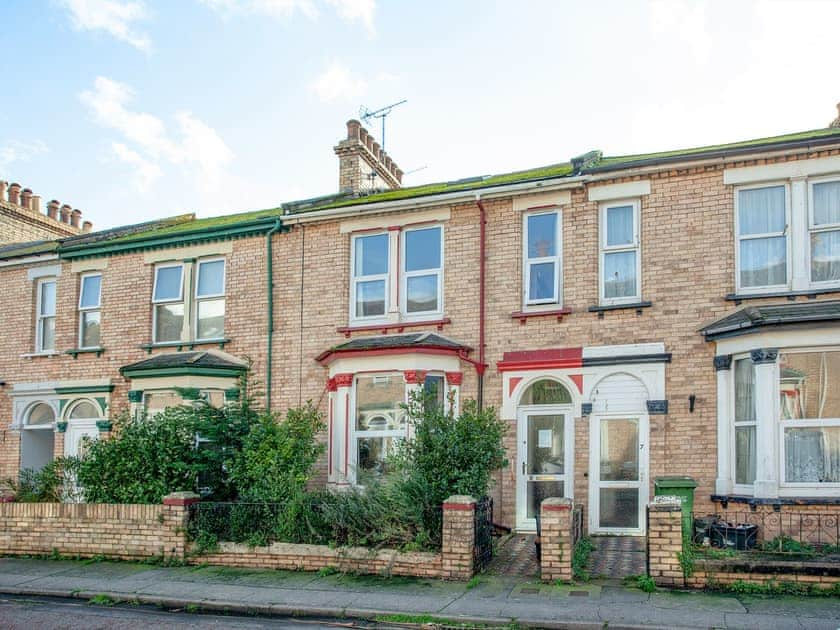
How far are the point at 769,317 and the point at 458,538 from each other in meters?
5.44

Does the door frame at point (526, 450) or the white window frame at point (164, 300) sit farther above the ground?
the white window frame at point (164, 300)

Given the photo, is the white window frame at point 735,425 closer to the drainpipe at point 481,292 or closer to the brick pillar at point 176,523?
the drainpipe at point 481,292

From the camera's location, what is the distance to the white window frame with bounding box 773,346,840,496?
1188 centimetres

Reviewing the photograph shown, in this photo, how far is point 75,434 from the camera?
18.3m

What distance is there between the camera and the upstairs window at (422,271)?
1556 centimetres

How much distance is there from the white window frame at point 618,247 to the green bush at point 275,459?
5.26 meters

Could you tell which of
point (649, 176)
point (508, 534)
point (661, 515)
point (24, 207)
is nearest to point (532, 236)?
point (649, 176)

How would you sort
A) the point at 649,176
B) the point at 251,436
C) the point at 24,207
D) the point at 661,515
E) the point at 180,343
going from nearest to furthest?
the point at 661,515 < the point at 251,436 < the point at 649,176 < the point at 180,343 < the point at 24,207

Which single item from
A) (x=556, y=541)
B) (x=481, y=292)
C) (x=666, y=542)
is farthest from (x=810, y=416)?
(x=481, y=292)

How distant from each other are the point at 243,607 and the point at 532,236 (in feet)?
26.4

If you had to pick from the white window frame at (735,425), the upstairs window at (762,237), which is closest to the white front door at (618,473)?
the white window frame at (735,425)

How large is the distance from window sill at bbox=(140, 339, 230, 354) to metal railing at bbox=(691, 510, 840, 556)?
9650mm

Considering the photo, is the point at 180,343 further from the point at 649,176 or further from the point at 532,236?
the point at 649,176

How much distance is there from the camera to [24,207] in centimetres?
2473
